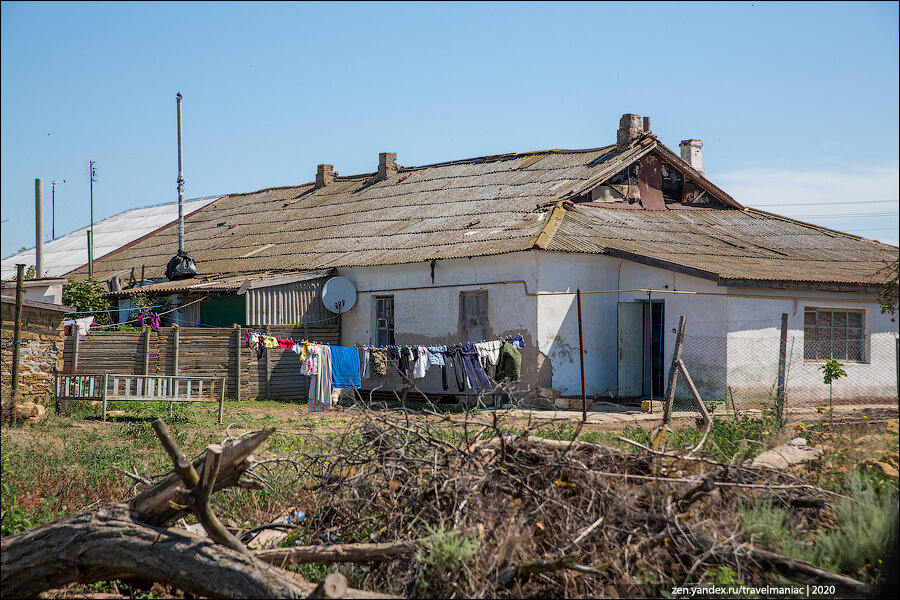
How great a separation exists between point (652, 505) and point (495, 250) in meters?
11.3

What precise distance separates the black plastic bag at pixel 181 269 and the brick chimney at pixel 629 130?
1183 cm

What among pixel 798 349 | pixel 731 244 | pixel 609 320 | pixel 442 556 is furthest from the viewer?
pixel 731 244

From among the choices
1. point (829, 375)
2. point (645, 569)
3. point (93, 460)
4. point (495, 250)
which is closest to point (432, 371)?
point (495, 250)

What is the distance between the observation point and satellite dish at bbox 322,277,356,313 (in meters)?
20.3

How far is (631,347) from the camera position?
17.2 m

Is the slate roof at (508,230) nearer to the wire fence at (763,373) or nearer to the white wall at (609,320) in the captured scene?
the white wall at (609,320)

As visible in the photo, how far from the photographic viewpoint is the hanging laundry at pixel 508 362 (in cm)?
1645

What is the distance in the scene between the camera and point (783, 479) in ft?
23.8

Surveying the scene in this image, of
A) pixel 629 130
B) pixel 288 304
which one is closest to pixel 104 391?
pixel 288 304

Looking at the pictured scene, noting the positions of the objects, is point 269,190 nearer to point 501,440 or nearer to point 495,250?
point 495,250

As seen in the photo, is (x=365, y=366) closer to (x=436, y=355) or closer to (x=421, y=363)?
(x=421, y=363)

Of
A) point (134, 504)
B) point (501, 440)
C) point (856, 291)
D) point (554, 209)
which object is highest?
point (554, 209)

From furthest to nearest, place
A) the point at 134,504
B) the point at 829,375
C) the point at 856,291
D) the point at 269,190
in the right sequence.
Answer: the point at 269,190 → the point at 856,291 → the point at 829,375 → the point at 134,504

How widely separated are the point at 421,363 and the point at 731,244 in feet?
27.0
